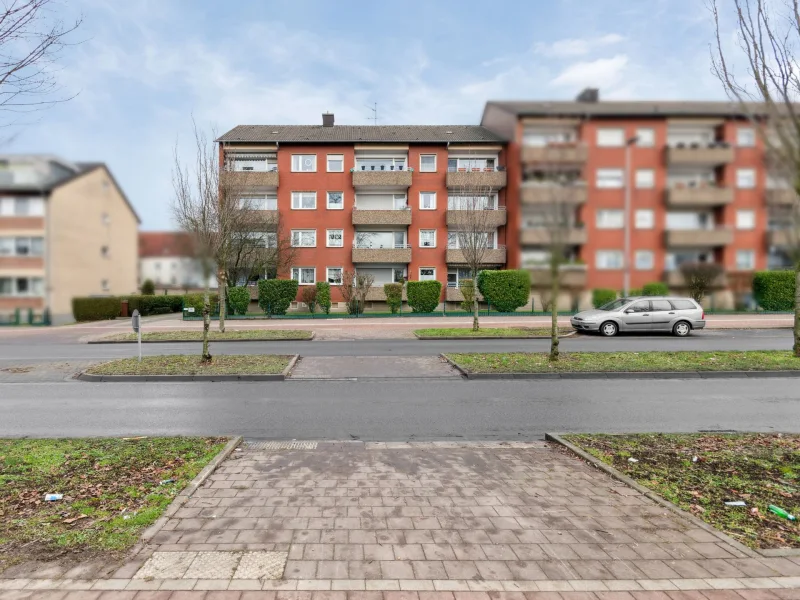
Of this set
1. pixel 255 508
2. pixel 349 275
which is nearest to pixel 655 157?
pixel 255 508

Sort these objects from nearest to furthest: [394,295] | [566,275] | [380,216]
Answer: [566,275], [394,295], [380,216]

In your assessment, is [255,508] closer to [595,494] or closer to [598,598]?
[598,598]

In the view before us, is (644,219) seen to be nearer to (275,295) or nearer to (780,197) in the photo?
(780,197)

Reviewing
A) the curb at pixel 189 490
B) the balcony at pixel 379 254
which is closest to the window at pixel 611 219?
the curb at pixel 189 490

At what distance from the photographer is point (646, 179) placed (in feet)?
11.6

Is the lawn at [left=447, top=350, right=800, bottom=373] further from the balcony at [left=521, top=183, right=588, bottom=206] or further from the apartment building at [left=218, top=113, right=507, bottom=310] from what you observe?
the apartment building at [left=218, top=113, right=507, bottom=310]

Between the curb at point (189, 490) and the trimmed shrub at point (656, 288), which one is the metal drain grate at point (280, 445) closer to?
the curb at point (189, 490)

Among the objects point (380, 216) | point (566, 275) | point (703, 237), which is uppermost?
point (380, 216)

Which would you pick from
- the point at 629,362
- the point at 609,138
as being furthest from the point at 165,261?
the point at 629,362

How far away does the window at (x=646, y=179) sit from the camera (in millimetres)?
3510

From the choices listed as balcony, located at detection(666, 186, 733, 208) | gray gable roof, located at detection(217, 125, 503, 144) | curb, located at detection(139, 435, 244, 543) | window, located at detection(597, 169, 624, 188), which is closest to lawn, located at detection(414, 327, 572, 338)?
curb, located at detection(139, 435, 244, 543)

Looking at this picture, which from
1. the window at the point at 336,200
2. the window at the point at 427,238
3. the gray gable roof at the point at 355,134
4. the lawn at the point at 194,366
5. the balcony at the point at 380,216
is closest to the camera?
the lawn at the point at 194,366

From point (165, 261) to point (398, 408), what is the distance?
3927 mm

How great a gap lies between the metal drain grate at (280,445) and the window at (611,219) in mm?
3763
